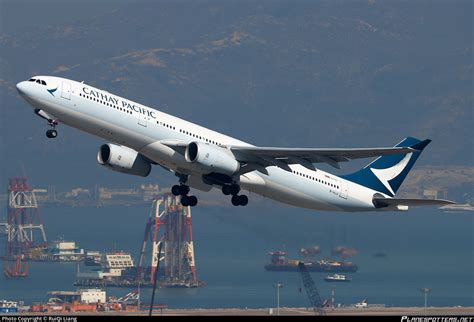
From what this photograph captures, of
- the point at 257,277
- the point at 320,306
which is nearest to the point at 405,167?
the point at 320,306

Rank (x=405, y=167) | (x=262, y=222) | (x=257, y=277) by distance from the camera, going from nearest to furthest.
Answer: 1. (x=405, y=167)
2. (x=262, y=222)
3. (x=257, y=277)

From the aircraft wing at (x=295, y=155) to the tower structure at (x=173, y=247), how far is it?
254 feet

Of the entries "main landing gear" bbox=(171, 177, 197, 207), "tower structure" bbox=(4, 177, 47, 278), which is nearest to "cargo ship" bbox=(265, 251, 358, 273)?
"tower structure" bbox=(4, 177, 47, 278)

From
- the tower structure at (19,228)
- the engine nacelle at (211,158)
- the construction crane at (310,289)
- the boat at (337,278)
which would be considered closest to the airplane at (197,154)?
the engine nacelle at (211,158)

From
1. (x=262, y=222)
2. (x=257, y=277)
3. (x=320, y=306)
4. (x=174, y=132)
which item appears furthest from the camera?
(x=257, y=277)

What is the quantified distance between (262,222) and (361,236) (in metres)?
26.7

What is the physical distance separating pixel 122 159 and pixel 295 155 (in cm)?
826

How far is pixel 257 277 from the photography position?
141 meters

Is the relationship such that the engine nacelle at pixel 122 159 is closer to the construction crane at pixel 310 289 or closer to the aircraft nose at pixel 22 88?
the aircraft nose at pixel 22 88

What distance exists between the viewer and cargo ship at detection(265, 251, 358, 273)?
126 metres

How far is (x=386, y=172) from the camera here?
7069 cm

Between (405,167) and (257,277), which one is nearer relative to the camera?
(405,167)

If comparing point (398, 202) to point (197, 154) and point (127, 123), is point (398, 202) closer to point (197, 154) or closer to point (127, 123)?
point (197, 154)

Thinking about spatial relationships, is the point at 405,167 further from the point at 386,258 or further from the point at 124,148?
the point at 386,258
